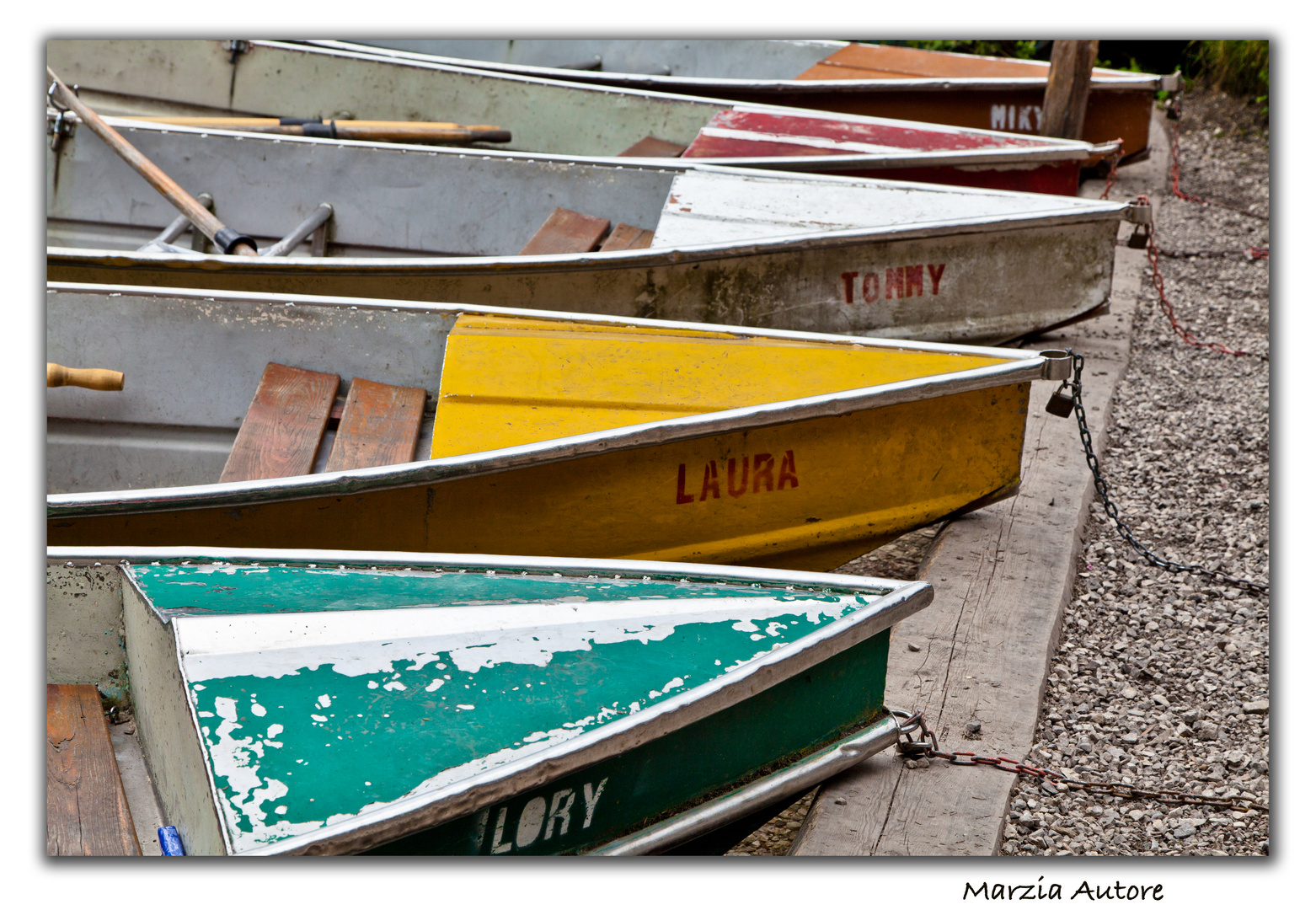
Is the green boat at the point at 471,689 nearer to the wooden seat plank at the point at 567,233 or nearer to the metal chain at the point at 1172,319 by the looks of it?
the wooden seat plank at the point at 567,233

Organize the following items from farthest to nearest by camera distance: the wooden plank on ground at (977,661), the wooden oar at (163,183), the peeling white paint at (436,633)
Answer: the wooden oar at (163,183) < the wooden plank on ground at (977,661) < the peeling white paint at (436,633)

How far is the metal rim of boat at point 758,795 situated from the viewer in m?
1.82

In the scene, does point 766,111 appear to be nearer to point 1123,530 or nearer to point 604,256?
point 604,256

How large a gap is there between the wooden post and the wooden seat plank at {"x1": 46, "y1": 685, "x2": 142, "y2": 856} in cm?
463

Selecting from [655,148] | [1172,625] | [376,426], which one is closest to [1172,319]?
[655,148]

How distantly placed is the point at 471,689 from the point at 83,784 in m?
0.72

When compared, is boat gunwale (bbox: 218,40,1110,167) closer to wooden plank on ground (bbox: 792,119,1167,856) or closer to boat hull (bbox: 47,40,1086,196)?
boat hull (bbox: 47,40,1086,196)

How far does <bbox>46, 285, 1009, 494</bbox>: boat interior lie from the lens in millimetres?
2764

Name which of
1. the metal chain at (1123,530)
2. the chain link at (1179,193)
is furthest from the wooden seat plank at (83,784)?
the chain link at (1179,193)

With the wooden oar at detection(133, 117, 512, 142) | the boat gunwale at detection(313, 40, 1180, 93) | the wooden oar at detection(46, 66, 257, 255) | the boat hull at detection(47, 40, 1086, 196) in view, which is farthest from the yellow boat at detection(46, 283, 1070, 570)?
the boat gunwale at detection(313, 40, 1180, 93)

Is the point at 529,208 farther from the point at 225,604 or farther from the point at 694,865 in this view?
the point at 694,865

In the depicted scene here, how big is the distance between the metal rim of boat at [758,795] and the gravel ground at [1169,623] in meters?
0.21
